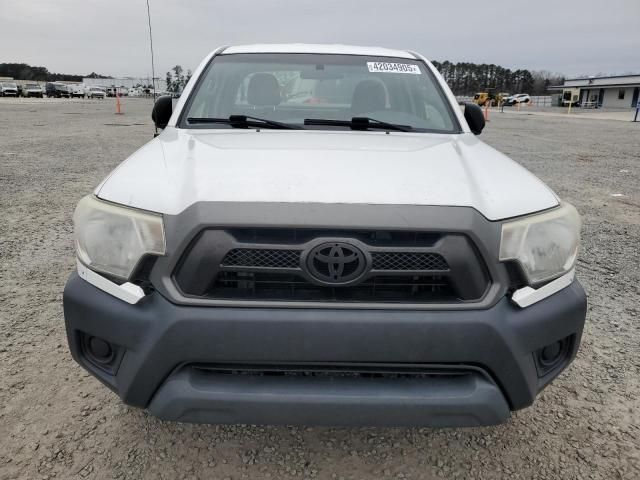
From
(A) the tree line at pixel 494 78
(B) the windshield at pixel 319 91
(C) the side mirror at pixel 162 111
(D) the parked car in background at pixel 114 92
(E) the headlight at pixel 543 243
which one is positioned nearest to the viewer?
(E) the headlight at pixel 543 243

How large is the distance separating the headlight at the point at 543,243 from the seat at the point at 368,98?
149 cm

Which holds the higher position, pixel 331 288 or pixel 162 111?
pixel 162 111

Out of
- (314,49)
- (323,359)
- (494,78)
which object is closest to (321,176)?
(323,359)

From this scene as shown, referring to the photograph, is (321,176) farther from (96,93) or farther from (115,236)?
(96,93)

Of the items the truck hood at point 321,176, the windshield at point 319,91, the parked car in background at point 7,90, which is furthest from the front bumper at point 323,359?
the parked car in background at point 7,90

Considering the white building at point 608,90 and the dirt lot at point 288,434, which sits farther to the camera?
the white building at point 608,90

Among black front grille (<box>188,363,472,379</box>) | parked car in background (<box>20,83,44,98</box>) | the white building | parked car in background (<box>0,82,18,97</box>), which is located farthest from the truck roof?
the white building

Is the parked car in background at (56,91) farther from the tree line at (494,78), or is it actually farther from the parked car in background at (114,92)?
the tree line at (494,78)

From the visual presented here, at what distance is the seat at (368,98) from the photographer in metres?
3.09

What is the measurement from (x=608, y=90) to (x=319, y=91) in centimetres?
7948

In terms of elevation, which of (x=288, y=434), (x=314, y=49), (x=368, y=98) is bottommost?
(x=288, y=434)

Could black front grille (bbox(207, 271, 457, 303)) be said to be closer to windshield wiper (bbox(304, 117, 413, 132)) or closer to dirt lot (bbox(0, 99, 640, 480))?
dirt lot (bbox(0, 99, 640, 480))

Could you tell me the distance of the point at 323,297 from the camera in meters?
1.71

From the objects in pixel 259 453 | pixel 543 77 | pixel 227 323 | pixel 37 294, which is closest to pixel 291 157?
pixel 227 323
